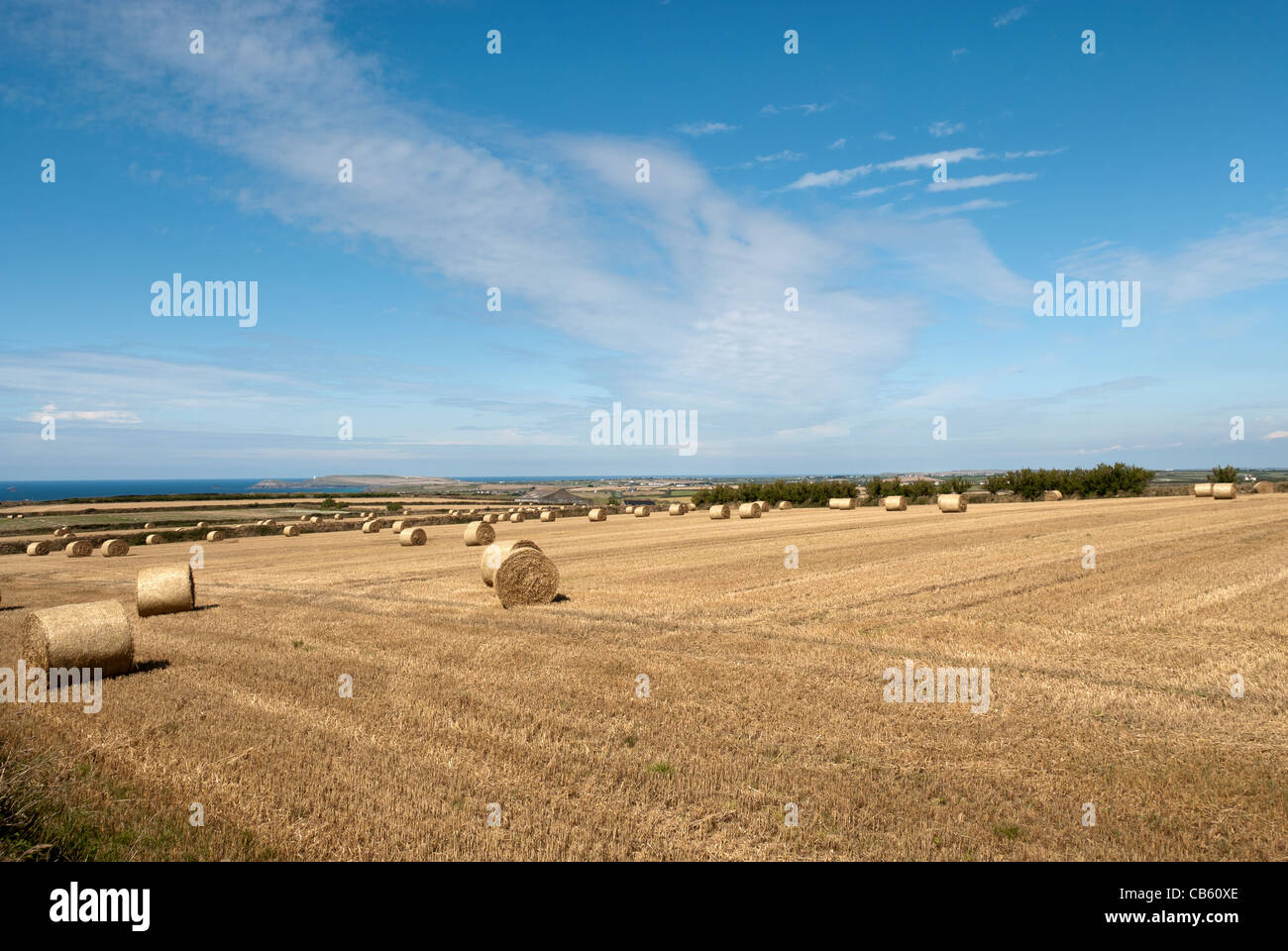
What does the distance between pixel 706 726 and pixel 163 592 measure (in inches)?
Answer: 639

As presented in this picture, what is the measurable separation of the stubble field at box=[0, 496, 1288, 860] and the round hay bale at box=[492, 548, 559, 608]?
716mm

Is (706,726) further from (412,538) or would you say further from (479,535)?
(412,538)

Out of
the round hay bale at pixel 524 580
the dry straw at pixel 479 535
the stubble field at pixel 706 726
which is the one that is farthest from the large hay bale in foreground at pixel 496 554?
the dry straw at pixel 479 535

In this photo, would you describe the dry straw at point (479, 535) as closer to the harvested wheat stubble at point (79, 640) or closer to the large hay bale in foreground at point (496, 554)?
the large hay bale in foreground at point (496, 554)

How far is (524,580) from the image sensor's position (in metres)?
17.5

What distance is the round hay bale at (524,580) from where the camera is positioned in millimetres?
17219

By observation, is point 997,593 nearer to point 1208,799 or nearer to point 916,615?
point 916,615

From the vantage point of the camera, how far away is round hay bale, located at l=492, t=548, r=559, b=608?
56.5 feet

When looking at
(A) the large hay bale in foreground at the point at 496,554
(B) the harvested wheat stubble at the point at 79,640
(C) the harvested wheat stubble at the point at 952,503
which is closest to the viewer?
(B) the harvested wheat stubble at the point at 79,640

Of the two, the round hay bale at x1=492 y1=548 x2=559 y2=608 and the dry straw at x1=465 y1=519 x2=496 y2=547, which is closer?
the round hay bale at x1=492 y1=548 x2=559 y2=608

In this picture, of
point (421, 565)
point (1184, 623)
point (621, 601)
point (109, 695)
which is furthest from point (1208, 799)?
point (421, 565)

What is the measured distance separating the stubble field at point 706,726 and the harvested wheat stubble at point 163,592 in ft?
1.96

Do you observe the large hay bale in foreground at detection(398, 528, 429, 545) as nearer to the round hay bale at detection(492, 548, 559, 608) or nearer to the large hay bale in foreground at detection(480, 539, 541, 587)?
the large hay bale in foreground at detection(480, 539, 541, 587)

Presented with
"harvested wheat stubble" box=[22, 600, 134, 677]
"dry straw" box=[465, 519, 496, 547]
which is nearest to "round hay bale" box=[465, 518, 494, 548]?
"dry straw" box=[465, 519, 496, 547]
